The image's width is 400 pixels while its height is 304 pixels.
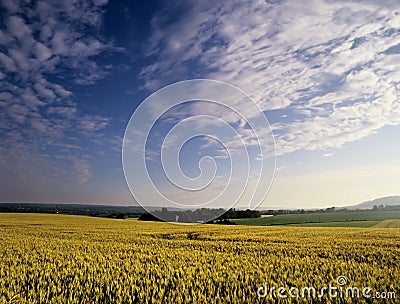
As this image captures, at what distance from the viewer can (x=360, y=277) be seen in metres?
9.85

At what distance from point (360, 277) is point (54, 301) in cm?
841

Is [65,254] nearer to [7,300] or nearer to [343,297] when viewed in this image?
[7,300]

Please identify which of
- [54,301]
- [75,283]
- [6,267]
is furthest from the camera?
[6,267]

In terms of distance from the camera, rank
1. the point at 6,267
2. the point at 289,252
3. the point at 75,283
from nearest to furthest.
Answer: the point at 75,283 → the point at 6,267 → the point at 289,252

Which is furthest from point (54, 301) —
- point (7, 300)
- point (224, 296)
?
point (224, 296)
